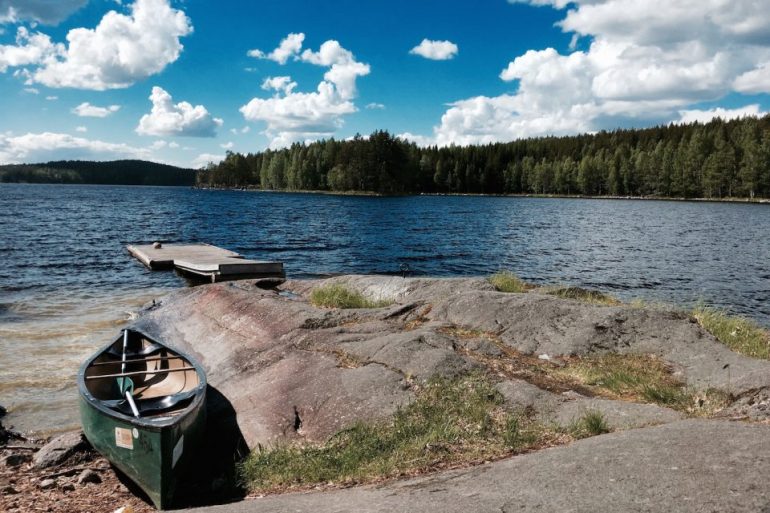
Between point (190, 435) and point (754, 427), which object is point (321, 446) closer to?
point (190, 435)

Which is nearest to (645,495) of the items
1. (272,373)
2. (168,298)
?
(272,373)

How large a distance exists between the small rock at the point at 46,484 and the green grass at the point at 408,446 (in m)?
2.62

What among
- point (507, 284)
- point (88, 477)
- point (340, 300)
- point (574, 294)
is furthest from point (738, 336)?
point (88, 477)

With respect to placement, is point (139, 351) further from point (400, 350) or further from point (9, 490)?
point (400, 350)

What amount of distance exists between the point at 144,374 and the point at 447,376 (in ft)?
22.6

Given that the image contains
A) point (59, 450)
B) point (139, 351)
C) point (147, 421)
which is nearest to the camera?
point (147, 421)

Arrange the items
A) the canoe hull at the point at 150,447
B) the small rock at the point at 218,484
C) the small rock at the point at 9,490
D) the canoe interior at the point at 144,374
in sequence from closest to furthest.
→ 1. the canoe hull at the point at 150,447
2. the small rock at the point at 9,490
3. the small rock at the point at 218,484
4. the canoe interior at the point at 144,374

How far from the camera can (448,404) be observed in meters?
8.06

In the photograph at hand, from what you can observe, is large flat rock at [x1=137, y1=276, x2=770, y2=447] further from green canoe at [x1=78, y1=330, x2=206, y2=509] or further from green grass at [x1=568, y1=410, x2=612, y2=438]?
green canoe at [x1=78, y1=330, x2=206, y2=509]

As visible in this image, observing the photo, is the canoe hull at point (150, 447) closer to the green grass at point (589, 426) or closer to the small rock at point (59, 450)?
the small rock at point (59, 450)

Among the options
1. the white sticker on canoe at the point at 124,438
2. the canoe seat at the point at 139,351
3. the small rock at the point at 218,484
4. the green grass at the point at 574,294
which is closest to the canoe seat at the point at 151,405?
the white sticker on canoe at the point at 124,438

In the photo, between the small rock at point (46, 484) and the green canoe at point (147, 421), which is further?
the small rock at point (46, 484)

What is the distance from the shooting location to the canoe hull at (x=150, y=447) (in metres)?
6.89

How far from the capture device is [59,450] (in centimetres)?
844
